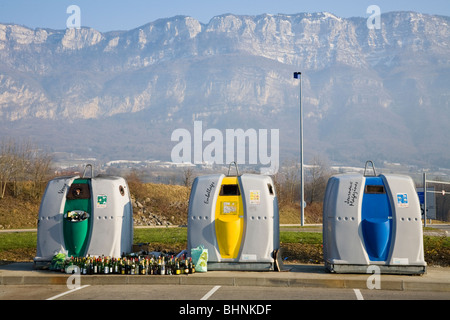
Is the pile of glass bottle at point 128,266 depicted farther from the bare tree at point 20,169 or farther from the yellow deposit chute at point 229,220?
the bare tree at point 20,169

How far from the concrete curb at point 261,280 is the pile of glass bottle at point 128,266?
276 mm

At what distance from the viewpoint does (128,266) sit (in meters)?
13.0

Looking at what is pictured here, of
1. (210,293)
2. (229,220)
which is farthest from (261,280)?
(229,220)

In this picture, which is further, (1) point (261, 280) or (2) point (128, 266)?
(2) point (128, 266)

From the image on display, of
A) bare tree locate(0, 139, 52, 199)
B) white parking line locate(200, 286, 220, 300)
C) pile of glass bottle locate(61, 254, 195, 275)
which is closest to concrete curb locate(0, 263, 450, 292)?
pile of glass bottle locate(61, 254, 195, 275)

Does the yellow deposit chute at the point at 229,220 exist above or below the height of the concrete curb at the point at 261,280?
above

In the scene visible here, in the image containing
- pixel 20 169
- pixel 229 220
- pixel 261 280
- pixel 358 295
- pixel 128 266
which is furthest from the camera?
pixel 20 169

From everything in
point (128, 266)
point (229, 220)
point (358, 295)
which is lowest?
point (358, 295)

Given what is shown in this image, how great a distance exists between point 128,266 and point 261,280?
8.90 ft

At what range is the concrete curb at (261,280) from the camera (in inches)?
469

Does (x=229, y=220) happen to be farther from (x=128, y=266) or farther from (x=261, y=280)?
(x=128, y=266)

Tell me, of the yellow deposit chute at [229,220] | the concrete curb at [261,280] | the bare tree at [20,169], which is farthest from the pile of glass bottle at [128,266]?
the bare tree at [20,169]

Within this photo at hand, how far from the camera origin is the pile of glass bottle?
1293 centimetres

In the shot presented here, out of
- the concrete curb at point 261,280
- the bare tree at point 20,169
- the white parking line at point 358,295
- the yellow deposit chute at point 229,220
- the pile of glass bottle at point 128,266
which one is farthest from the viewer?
the bare tree at point 20,169
